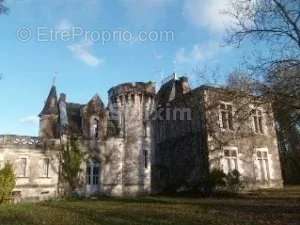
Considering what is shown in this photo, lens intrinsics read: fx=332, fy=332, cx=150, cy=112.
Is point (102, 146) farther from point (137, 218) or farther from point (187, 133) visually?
point (137, 218)

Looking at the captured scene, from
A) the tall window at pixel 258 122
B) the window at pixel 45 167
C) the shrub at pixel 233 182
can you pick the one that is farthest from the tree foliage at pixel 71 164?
the tall window at pixel 258 122

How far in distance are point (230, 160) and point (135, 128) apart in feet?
33.7

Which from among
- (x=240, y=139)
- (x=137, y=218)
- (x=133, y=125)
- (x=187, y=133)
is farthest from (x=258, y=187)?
(x=137, y=218)

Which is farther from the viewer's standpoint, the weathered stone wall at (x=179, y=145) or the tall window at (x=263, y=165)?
the tall window at (x=263, y=165)

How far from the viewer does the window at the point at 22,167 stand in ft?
95.4

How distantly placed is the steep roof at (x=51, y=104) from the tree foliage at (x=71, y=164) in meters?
5.59

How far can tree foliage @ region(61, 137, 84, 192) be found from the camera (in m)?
30.0

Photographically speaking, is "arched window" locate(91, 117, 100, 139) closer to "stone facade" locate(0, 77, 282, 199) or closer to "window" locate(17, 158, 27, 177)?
"stone facade" locate(0, 77, 282, 199)

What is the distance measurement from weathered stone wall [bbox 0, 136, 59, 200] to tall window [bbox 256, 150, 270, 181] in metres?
18.6

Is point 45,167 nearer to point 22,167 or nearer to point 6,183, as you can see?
point 22,167

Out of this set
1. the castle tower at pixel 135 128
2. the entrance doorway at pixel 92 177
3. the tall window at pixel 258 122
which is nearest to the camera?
the entrance doorway at pixel 92 177

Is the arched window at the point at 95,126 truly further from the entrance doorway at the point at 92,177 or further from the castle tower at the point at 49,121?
the castle tower at the point at 49,121

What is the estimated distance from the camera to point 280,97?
15602mm

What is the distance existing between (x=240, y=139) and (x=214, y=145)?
3.20 metres
